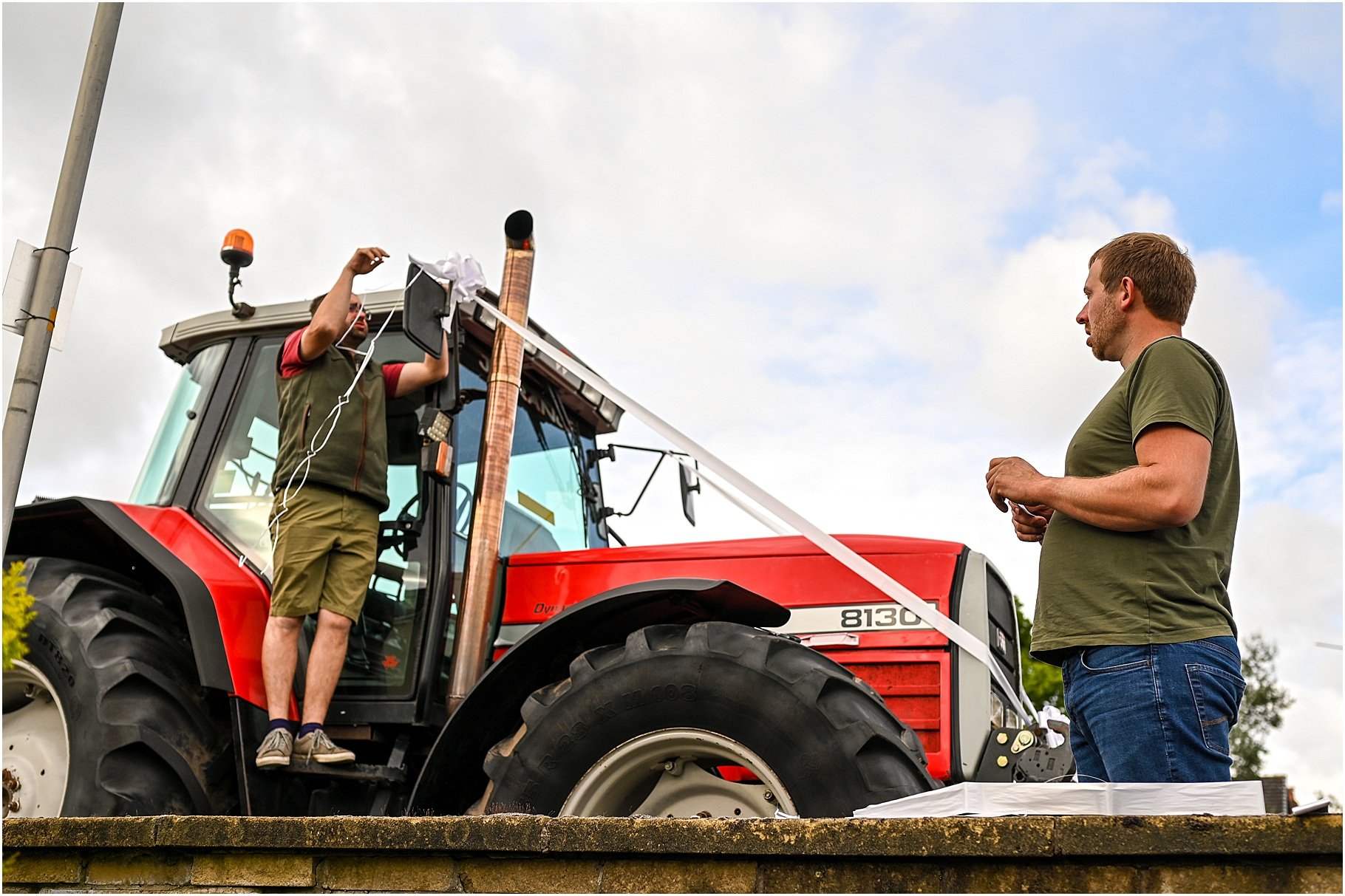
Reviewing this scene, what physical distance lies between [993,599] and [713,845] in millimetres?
2399

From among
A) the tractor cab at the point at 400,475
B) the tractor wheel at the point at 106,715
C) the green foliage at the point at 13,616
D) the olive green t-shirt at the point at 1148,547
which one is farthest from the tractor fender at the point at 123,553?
the olive green t-shirt at the point at 1148,547

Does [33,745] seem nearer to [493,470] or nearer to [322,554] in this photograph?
[322,554]

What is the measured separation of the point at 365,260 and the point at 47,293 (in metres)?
1.34

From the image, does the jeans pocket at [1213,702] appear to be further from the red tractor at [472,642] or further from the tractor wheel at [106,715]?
the tractor wheel at [106,715]

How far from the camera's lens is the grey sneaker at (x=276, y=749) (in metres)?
3.87

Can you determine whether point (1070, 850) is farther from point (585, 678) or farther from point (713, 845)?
point (585, 678)

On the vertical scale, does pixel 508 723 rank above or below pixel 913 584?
below

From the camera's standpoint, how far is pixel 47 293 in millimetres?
3191

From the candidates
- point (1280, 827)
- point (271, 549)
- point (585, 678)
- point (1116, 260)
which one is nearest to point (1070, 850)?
point (1280, 827)

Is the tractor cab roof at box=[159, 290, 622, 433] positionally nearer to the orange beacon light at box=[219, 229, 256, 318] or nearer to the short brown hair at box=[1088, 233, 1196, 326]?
the orange beacon light at box=[219, 229, 256, 318]

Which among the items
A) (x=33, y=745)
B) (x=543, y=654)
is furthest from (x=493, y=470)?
(x=33, y=745)

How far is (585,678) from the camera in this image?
11.3 feet

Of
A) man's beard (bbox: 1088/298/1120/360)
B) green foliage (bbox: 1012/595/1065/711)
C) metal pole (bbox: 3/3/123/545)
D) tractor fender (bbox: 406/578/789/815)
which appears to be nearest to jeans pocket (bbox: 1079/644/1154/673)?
man's beard (bbox: 1088/298/1120/360)

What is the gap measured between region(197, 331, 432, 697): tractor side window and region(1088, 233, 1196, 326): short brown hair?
284 cm
